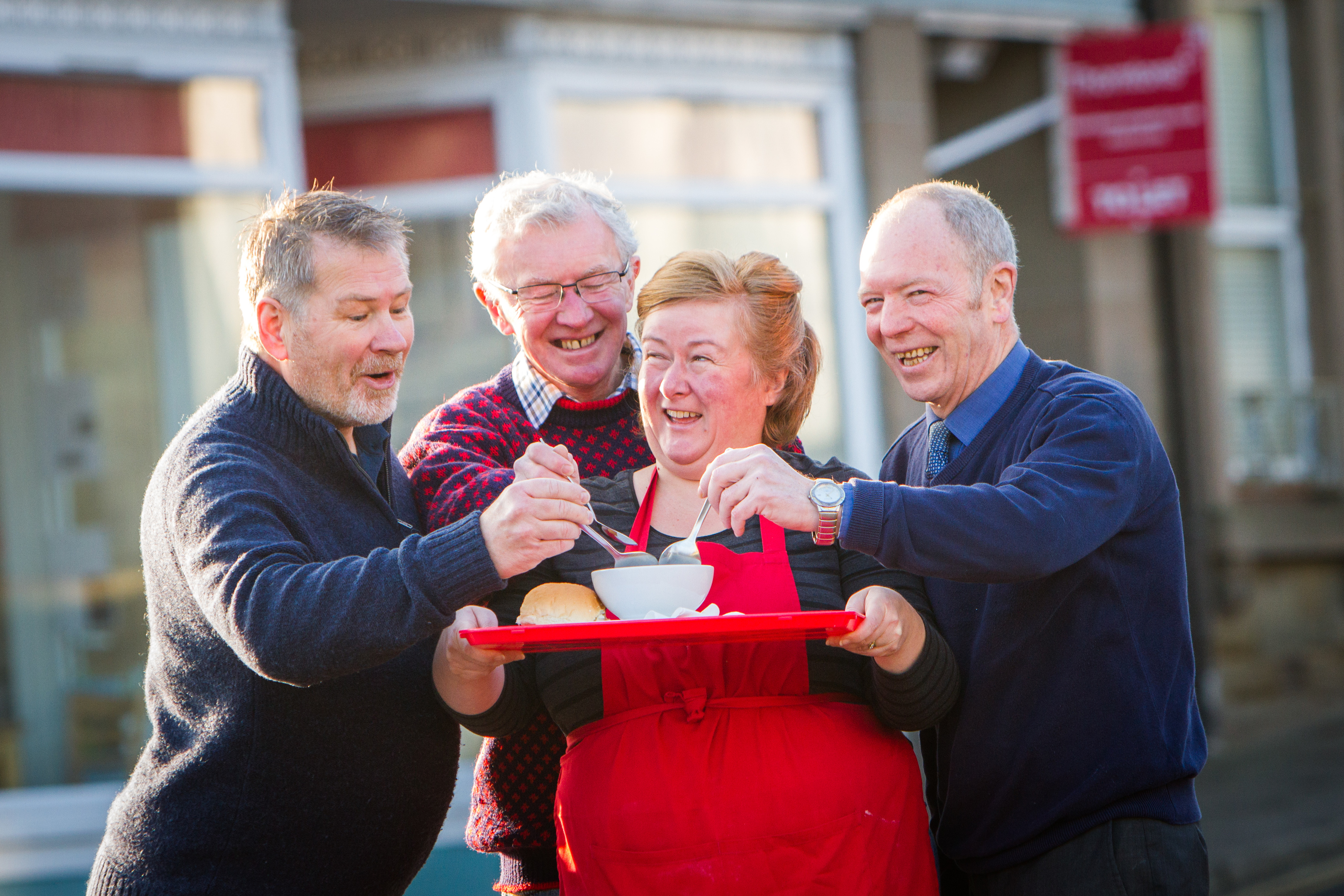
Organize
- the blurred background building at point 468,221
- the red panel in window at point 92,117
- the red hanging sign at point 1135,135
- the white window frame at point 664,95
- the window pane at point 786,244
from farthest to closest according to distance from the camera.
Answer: the red hanging sign at point 1135,135, the window pane at point 786,244, the white window frame at point 664,95, the blurred background building at point 468,221, the red panel in window at point 92,117

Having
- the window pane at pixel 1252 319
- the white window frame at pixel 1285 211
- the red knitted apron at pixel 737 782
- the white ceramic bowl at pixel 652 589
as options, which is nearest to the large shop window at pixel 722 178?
the window pane at pixel 1252 319

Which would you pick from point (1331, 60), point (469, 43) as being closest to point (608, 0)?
point (469, 43)

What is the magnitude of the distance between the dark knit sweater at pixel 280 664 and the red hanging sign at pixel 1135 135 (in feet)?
21.2

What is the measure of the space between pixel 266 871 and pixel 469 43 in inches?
197

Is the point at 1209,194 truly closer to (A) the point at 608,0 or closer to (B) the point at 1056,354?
(B) the point at 1056,354

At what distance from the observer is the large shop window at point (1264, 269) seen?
381 inches

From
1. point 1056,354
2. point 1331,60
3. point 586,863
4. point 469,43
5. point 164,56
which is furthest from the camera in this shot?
point 1331,60

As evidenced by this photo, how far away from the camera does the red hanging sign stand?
26.1 ft

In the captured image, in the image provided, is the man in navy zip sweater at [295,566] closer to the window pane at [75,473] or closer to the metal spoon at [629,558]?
the metal spoon at [629,558]

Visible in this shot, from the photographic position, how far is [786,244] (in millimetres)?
7207

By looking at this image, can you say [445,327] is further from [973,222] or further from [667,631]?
[667,631]

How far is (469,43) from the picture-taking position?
6508mm

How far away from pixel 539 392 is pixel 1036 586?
1053mm

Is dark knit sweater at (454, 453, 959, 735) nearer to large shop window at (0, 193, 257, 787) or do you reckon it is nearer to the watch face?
the watch face
